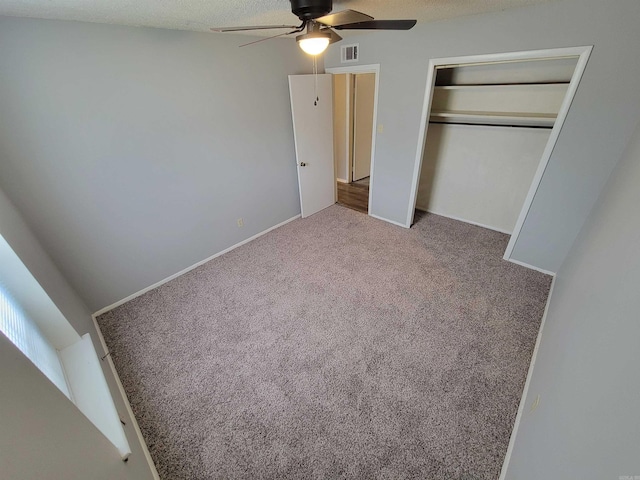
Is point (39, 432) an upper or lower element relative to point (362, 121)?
upper

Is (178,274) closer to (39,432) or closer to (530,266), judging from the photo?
(39,432)

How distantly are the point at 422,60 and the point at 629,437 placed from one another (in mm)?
3084

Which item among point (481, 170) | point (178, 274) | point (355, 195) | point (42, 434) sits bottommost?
point (355, 195)

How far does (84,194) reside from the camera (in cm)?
211

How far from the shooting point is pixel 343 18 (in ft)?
4.66

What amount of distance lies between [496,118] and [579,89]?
854 millimetres

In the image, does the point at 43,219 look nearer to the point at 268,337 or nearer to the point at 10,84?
the point at 10,84

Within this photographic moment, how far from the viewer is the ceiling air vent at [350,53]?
3.02 metres

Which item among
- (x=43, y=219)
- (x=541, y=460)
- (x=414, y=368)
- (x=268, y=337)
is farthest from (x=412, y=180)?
(x=43, y=219)

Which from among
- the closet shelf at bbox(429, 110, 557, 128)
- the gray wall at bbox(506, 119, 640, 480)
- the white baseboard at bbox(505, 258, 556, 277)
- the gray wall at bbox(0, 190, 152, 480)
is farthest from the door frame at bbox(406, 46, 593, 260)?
the gray wall at bbox(0, 190, 152, 480)

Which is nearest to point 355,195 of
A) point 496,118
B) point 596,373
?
point 496,118

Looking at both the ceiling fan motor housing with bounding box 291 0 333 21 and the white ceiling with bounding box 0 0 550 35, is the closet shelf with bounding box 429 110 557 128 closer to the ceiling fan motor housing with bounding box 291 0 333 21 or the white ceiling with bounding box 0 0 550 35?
the white ceiling with bounding box 0 0 550 35

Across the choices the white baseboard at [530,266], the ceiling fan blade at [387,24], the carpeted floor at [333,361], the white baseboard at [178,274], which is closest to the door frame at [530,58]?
the white baseboard at [530,266]

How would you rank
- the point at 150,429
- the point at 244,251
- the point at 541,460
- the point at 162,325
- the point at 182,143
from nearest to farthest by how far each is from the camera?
the point at 541,460 → the point at 150,429 → the point at 162,325 → the point at 182,143 → the point at 244,251
